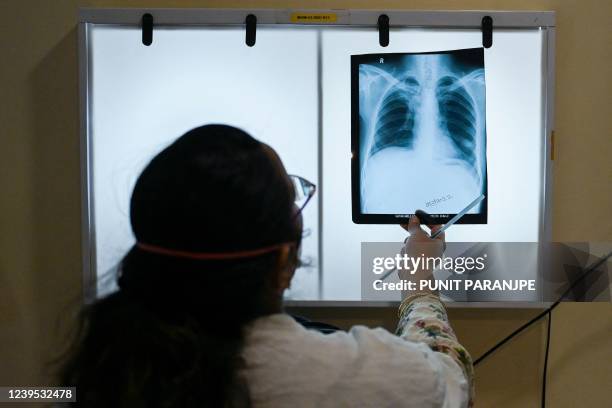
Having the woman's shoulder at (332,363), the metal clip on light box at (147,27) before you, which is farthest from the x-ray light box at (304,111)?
the woman's shoulder at (332,363)

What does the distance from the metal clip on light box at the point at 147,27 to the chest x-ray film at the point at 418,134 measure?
0.47 metres

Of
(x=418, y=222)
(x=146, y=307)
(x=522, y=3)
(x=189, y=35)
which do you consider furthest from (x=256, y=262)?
(x=522, y=3)

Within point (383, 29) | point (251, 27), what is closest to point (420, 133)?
point (383, 29)

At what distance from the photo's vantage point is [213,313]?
721 mm

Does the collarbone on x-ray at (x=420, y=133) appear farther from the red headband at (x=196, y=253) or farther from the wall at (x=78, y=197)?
the red headband at (x=196, y=253)

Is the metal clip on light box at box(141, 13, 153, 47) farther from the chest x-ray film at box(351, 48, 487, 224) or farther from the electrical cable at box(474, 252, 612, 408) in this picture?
the electrical cable at box(474, 252, 612, 408)

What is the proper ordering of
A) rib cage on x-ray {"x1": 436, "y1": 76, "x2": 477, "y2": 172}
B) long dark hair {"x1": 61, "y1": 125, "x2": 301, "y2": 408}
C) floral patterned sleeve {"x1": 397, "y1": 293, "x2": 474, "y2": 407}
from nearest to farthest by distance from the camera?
long dark hair {"x1": 61, "y1": 125, "x2": 301, "y2": 408}, floral patterned sleeve {"x1": 397, "y1": 293, "x2": 474, "y2": 407}, rib cage on x-ray {"x1": 436, "y1": 76, "x2": 477, "y2": 172}

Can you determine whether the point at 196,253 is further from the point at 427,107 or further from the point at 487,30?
the point at 487,30

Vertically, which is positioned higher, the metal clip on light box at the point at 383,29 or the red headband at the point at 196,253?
the metal clip on light box at the point at 383,29

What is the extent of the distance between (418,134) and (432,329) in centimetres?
51

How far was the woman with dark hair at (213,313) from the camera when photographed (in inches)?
27.0

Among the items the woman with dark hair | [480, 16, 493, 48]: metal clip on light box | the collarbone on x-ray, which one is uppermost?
[480, 16, 493, 48]: metal clip on light box

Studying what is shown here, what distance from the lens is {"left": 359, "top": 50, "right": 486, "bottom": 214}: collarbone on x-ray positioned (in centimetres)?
132

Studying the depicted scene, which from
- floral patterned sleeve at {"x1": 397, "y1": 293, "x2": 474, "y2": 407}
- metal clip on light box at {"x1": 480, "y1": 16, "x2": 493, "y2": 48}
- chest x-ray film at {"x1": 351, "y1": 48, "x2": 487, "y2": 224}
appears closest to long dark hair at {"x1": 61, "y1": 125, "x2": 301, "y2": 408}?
floral patterned sleeve at {"x1": 397, "y1": 293, "x2": 474, "y2": 407}
